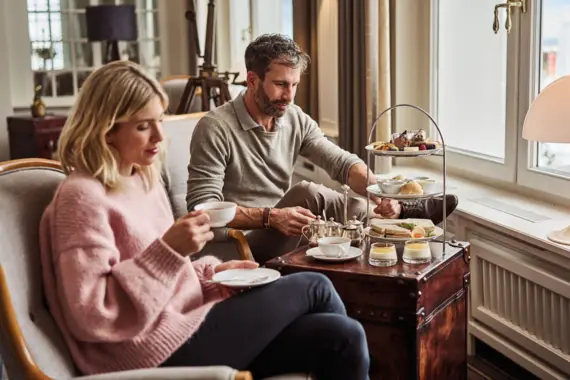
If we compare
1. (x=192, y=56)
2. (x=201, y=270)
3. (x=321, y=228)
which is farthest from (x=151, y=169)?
(x=192, y=56)

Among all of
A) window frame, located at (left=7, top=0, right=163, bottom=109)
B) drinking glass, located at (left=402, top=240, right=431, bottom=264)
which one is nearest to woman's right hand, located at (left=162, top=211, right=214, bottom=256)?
drinking glass, located at (left=402, top=240, right=431, bottom=264)

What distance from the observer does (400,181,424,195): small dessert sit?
2.25 meters

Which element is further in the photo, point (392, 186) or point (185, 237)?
point (392, 186)

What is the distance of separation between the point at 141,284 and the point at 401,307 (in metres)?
0.73

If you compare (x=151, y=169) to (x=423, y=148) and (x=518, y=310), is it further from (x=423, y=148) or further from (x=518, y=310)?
(x=518, y=310)

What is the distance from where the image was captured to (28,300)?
170cm

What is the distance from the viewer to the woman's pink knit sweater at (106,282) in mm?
1609

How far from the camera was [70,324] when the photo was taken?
1665 millimetres

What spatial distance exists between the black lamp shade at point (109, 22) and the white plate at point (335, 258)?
4.25 metres

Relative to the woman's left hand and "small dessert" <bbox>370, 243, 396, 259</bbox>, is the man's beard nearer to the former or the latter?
"small dessert" <bbox>370, 243, 396, 259</bbox>

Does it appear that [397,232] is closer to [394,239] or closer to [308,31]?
[394,239]

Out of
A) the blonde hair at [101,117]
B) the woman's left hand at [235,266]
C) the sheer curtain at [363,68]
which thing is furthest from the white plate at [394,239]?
the sheer curtain at [363,68]

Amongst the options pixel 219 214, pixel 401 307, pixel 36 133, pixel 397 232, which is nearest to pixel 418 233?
pixel 397 232

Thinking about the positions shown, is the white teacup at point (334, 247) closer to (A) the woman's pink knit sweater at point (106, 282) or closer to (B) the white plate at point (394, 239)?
(B) the white plate at point (394, 239)
